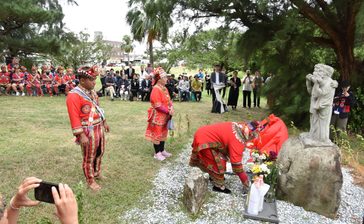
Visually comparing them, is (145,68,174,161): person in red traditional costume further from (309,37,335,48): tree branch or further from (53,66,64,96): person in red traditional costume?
(53,66,64,96): person in red traditional costume

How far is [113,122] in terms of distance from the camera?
851cm

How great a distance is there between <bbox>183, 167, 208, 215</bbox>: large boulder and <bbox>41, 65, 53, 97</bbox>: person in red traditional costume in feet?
36.6

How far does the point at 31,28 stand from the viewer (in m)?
13.0

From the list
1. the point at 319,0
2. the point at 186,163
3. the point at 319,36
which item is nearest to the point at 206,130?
the point at 186,163

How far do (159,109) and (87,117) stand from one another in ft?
5.08

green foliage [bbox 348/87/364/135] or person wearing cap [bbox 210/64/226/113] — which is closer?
green foliage [bbox 348/87/364/135]

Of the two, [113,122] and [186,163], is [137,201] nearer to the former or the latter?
[186,163]

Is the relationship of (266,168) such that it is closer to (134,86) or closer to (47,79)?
(134,86)

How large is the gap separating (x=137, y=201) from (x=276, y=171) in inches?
70.5

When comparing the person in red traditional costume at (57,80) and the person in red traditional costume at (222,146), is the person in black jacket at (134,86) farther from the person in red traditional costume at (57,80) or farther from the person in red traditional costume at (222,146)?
the person in red traditional costume at (222,146)

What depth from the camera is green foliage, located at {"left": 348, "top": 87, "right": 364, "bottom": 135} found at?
814 cm

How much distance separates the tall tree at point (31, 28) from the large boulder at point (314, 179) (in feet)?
30.4

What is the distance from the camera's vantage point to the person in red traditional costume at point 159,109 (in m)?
Answer: 5.23

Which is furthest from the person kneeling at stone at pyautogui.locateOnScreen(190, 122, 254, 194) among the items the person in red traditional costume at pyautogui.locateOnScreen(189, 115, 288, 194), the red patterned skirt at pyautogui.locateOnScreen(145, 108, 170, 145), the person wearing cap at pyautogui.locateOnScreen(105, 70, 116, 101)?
the person wearing cap at pyautogui.locateOnScreen(105, 70, 116, 101)
